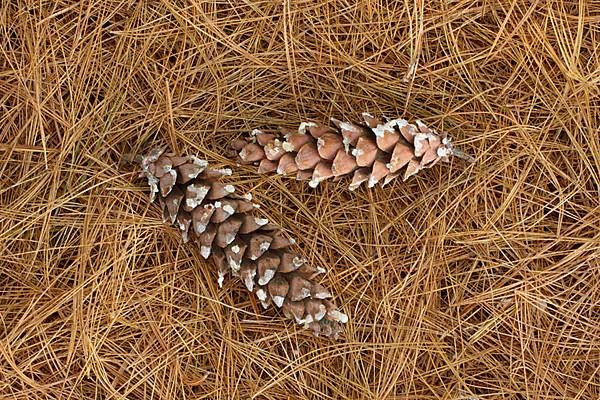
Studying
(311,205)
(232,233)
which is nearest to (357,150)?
(311,205)

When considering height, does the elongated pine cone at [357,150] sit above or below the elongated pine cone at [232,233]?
above

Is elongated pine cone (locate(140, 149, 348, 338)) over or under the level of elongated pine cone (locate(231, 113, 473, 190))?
under

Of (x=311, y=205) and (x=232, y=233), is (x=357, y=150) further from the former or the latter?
(x=232, y=233)

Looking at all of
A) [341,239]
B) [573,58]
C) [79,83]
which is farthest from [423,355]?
[79,83]
